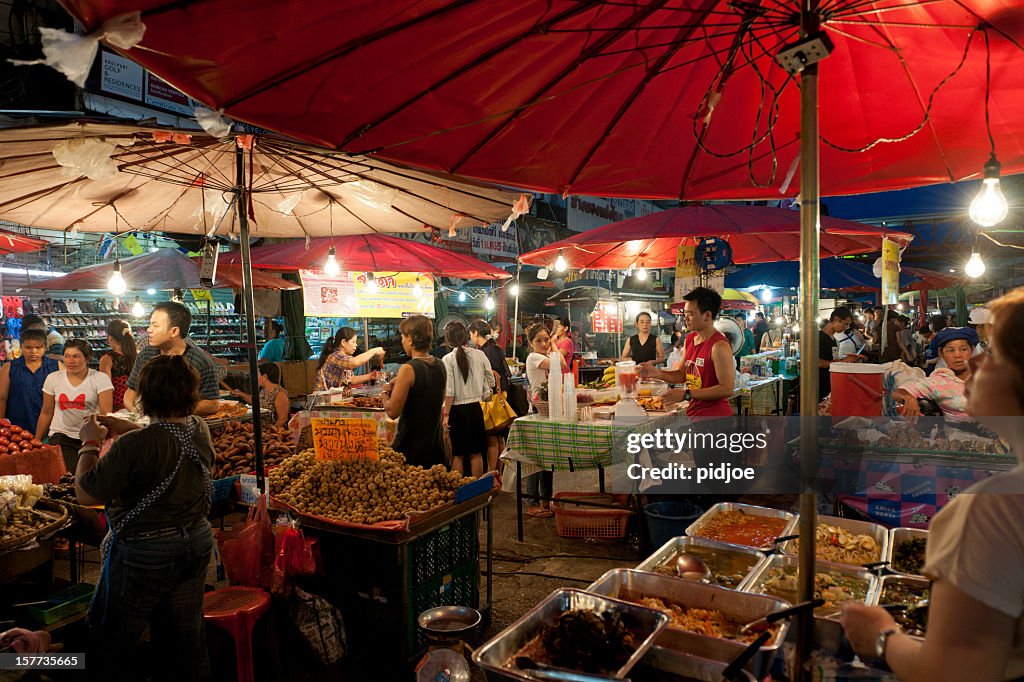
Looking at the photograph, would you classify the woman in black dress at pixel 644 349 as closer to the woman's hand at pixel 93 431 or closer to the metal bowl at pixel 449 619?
the metal bowl at pixel 449 619

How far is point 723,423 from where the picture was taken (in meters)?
5.41

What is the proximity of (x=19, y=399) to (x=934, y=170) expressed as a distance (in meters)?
8.79

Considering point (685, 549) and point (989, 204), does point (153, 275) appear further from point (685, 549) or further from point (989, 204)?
point (989, 204)

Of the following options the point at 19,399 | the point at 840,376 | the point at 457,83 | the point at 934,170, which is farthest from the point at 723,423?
the point at 19,399

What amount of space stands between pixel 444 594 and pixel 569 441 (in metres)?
1.70

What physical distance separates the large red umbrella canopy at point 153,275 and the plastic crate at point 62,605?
6.26m

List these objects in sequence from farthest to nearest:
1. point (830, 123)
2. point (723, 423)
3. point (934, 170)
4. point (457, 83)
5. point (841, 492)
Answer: point (723, 423)
point (841, 492)
point (934, 170)
point (830, 123)
point (457, 83)

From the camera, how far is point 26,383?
6.59 metres

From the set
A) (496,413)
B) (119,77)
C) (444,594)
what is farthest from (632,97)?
(119,77)

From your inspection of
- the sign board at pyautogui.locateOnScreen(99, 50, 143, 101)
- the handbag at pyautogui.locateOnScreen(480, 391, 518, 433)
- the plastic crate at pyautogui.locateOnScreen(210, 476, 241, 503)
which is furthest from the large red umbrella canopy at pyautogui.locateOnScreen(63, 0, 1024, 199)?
the sign board at pyautogui.locateOnScreen(99, 50, 143, 101)

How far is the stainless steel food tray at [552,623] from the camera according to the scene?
210 cm

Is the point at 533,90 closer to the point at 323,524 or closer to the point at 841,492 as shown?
the point at 323,524

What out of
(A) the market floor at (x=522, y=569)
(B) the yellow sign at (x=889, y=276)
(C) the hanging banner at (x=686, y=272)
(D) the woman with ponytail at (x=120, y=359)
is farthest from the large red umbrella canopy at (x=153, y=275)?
(B) the yellow sign at (x=889, y=276)

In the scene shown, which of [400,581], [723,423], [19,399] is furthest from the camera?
[19,399]
